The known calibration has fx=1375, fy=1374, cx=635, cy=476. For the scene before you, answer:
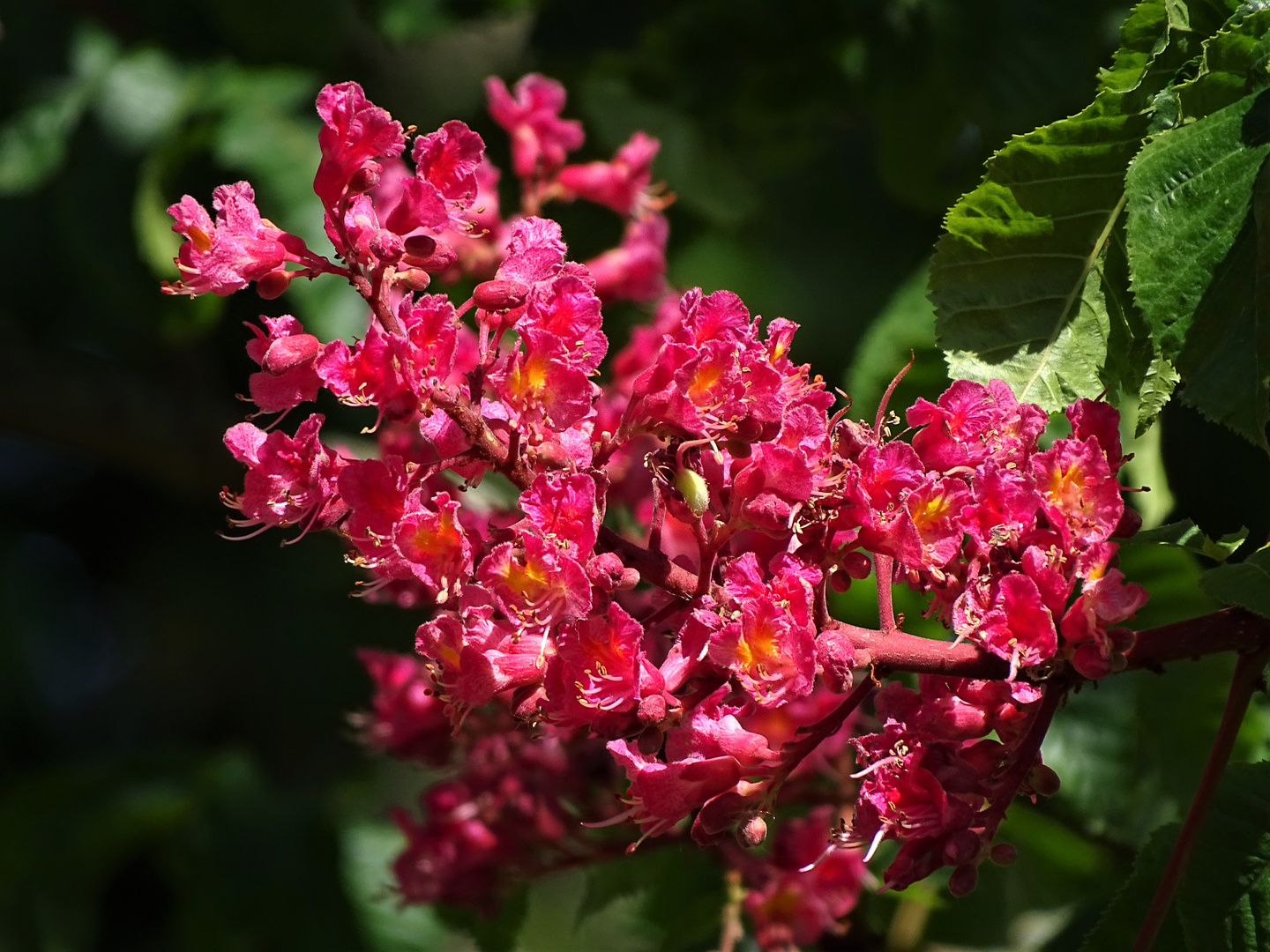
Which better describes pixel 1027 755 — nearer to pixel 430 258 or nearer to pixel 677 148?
pixel 430 258

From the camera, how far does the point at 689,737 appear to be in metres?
1.07

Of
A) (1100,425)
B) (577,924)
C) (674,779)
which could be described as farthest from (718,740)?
(577,924)

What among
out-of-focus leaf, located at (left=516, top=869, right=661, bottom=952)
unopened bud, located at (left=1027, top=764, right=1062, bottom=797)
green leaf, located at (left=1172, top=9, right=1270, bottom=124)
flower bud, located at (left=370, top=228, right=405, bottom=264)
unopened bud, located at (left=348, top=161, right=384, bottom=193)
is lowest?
out-of-focus leaf, located at (left=516, top=869, right=661, bottom=952)

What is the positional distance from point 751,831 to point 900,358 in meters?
0.88

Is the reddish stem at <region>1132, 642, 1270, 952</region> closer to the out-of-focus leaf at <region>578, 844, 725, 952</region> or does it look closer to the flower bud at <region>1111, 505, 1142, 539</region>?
the flower bud at <region>1111, 505, 1142, 539</region>

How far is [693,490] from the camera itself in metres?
1.11

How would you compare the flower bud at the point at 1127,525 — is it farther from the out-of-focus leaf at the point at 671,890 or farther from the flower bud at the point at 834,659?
the out-of-focus leaf at the point at 671,890

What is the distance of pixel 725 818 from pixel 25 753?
4094 mm

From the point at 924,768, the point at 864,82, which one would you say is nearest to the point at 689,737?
the point at 924,768

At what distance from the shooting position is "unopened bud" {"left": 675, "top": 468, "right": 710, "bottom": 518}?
3.62 feet

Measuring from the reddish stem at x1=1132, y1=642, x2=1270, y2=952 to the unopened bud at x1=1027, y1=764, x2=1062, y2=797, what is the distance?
0.45 ft

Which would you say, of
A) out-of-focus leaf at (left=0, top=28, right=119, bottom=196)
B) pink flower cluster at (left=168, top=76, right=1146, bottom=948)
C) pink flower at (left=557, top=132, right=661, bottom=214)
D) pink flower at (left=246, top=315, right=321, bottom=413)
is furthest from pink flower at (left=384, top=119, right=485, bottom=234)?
out-of-focus leaf at (left=0, top=28, right=119, bottom=196)

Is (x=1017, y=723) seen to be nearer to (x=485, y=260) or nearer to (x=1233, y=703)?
(x=1233, y=703)

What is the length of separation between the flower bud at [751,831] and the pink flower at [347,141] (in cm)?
59
